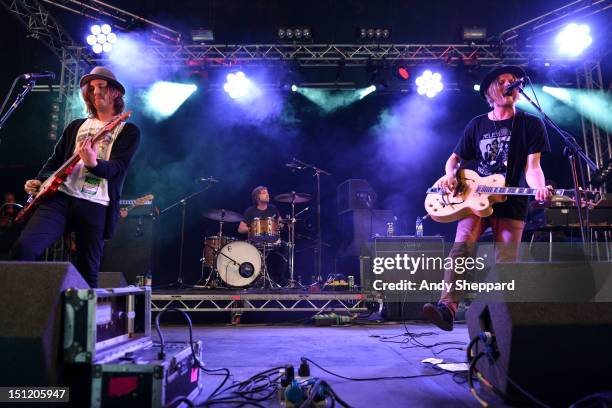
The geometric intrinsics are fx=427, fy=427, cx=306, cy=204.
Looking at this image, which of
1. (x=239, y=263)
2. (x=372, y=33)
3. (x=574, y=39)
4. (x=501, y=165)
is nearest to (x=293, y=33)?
(x=372, y=33)

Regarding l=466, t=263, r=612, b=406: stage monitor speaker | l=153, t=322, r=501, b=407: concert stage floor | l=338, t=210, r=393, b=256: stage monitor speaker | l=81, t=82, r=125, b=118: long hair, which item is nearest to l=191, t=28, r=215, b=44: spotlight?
l=338, t=210, r=393, b=256: stage monitor speaker

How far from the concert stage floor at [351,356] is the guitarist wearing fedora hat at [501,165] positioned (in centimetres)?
58

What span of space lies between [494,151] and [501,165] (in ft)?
0.44

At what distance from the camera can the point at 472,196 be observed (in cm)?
347

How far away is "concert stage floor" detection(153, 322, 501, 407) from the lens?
2.41m

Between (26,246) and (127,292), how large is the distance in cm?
69

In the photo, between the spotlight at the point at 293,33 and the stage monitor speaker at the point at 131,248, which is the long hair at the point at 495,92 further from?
the stage monitor speaker at the point at 131,248

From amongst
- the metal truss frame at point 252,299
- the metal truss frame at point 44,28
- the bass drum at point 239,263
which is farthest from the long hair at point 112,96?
the metal truss frame at point 44,28

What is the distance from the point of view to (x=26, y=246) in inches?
98.7

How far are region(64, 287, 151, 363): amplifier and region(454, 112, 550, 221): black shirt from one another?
2.71 meters

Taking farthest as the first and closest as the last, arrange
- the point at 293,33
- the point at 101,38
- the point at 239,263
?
the point at 293,33
the point at 101,38
the point at 239,263

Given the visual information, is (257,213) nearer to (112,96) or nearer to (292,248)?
(292,248)

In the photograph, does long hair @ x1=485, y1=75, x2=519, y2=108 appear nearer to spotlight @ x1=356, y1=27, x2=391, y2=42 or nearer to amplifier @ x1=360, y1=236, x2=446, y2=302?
amplifier @ x1=360, y1=236, x2=446, y2=302

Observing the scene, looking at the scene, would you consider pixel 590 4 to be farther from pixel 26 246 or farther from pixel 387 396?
pixel 26 246
